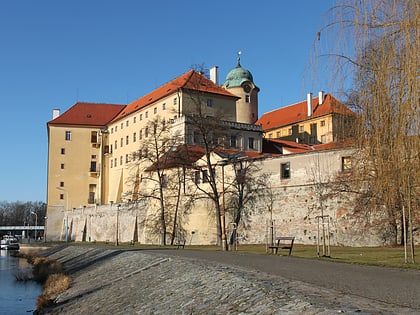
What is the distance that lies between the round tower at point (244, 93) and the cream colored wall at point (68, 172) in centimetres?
2418

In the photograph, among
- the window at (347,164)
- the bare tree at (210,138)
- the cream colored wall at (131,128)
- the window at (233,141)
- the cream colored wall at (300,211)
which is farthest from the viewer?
the cream colored wall at (131,128)

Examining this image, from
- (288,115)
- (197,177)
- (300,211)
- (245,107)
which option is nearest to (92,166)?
(245,107)

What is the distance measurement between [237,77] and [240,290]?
209 ft

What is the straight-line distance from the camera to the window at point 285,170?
36.7 meters

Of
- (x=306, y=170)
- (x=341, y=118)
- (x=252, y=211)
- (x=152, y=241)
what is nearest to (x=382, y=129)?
(x=341, y=118)

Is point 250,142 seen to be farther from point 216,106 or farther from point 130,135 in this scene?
point 130,135

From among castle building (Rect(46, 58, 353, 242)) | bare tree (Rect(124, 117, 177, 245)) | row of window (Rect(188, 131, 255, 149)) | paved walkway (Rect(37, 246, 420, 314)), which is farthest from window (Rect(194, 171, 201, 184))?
paved walkway (Rect(37, 246, 420, 314))

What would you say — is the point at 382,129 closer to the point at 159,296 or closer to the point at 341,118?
the point at 341,118

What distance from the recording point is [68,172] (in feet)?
260

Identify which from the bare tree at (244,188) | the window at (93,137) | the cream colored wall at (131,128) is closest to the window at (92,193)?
the cream colored wall at (131,128)

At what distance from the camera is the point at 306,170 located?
35.3m

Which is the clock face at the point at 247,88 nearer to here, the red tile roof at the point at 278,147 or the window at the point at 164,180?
the red tile roof at the point at 278,147

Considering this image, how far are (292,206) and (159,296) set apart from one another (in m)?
23.1

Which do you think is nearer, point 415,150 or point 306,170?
point 415,150
